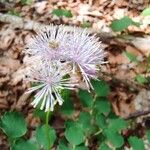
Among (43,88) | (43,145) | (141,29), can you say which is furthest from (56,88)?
(141,29)

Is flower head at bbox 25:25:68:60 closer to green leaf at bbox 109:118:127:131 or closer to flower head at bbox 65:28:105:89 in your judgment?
flower head at bbox 65:28:105:89

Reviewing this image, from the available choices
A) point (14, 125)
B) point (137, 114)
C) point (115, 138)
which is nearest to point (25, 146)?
point (14, 125)

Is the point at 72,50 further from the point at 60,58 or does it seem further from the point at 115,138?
the point at 115,138

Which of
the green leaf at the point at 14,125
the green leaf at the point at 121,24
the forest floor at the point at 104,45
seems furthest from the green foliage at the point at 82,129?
the green leaf at the point at 121,24

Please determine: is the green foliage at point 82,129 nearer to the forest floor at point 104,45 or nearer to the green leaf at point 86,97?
the green leaf at point 86,97

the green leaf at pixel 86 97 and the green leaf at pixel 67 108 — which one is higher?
the green leaf at pixel 86 97

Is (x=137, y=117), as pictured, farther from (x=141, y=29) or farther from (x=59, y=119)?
(x=141, y=29)
